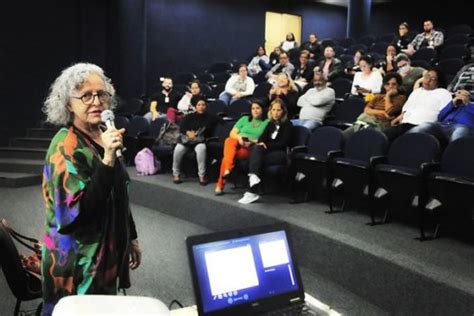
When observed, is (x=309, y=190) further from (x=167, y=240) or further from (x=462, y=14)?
(x=462, y=14)

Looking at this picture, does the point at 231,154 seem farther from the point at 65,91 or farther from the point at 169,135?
the point at 65,91

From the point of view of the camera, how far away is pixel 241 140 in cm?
446

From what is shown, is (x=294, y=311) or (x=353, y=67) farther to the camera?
(x=353, y=67)

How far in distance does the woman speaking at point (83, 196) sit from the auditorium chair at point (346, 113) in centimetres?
375

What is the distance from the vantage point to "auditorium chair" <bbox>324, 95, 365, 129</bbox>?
4929 mm

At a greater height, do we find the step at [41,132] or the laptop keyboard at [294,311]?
the laptop keyboard at [294,311]

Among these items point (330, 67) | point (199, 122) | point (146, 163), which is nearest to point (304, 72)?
point (330, 67)

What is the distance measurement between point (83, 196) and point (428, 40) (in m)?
6.89

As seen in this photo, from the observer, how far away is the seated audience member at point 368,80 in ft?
17.8

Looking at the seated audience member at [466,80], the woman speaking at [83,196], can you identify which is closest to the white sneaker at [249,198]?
the seated audience member at [466,80]

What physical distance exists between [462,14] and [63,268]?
38.7ft

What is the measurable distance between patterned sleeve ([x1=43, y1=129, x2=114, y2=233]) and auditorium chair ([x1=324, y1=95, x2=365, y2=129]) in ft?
12.5

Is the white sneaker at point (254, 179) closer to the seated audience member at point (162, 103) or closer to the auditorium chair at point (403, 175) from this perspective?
the auditorium chair at point (403, 175)

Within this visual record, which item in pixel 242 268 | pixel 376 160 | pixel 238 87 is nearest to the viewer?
pixel 242 268
